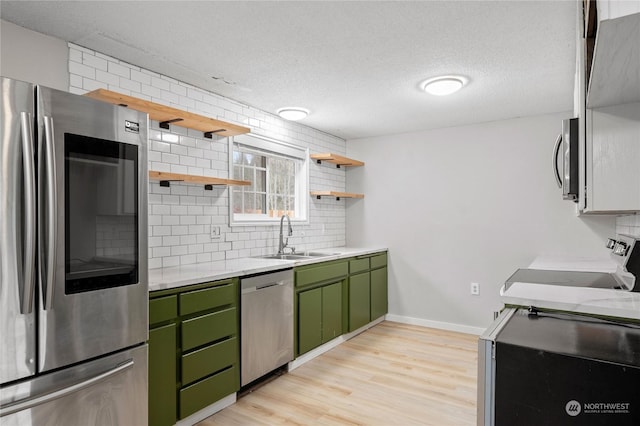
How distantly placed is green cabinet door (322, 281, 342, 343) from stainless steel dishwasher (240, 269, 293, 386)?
0.54 meters

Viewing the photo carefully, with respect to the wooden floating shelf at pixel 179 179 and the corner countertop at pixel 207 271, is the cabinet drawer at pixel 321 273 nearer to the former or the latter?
the corner countertop at pixel 207 271

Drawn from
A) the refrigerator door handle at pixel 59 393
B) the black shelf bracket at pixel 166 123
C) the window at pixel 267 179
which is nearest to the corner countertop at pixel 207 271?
the refrigerator door handle at pixel 59 393

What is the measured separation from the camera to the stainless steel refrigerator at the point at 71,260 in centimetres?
143

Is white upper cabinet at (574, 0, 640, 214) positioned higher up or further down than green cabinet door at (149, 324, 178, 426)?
higher up

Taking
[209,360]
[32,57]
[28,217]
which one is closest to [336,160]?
[209,360]

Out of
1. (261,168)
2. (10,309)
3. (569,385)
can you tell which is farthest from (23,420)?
(261,168)

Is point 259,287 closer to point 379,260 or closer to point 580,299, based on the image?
point 580,299

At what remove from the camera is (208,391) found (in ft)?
8.09

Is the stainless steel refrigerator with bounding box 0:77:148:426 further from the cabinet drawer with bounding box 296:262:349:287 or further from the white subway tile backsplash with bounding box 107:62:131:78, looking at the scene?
the cabinet drawer with bounding box 296:262:349:287

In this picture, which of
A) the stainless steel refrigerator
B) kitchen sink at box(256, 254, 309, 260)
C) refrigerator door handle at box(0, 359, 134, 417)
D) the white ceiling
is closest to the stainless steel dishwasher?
kitchen sink at box(256, 254, 309, 260)

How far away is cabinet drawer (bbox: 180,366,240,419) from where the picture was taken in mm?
2313

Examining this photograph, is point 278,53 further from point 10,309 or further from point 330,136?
point 330,136

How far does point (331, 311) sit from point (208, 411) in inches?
61.1

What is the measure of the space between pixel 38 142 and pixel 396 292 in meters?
4.13
